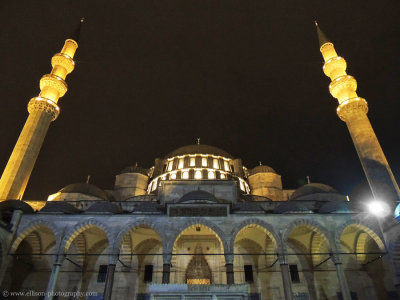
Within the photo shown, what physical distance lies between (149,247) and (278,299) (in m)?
7.94

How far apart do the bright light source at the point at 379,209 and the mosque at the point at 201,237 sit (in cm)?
6

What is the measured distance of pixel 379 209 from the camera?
14055 millimetres

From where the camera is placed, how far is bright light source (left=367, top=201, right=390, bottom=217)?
45.8ft

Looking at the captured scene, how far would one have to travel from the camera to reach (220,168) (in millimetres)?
23500

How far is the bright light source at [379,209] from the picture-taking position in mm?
13956

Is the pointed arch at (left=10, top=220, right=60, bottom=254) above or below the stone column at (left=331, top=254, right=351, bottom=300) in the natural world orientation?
above

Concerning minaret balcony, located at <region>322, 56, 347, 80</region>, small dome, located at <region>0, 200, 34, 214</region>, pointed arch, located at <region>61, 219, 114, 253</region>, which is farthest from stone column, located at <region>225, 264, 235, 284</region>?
minaret balcony, located at <region>322, 56, 347, 80</region>

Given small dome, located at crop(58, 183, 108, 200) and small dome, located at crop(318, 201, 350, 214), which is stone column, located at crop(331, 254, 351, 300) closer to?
small dome, located at crop(318, 201, 350, 214)

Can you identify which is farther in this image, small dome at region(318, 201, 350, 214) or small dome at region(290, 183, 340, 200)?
small dome at region(290, 183, 340, 200)

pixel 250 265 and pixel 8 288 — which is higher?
pixel 250 265

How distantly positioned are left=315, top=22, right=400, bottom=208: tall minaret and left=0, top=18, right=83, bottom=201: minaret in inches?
806

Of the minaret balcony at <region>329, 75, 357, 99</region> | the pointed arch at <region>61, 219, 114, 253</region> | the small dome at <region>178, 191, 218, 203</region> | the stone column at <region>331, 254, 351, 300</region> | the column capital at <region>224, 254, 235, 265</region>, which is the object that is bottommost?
the stone column at <region>331, 254, 351, 300</region>

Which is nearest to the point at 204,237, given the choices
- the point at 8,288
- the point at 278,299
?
the point at 278,299

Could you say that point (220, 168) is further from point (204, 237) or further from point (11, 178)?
point (11, 178)
